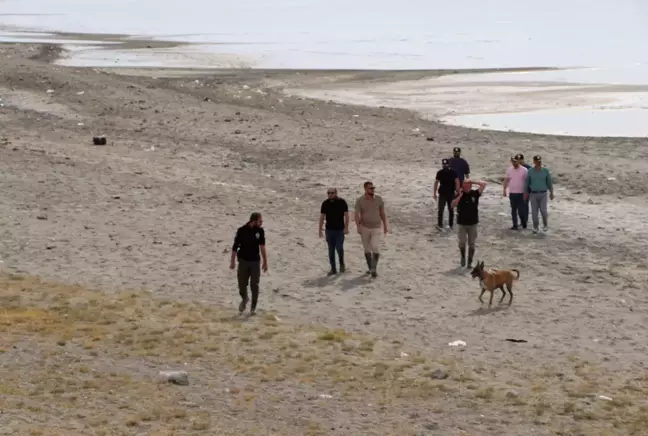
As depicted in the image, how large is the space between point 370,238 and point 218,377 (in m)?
5.83

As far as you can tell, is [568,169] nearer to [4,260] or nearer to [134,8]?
[4,260]

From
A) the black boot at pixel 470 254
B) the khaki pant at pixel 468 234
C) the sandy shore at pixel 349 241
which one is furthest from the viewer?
the black boot at pixel 470 254

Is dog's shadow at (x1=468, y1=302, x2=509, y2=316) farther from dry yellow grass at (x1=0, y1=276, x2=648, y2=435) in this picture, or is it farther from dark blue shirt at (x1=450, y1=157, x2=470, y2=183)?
dark blue shirt at (x1=450, y1=157, x2=470, y2=183)

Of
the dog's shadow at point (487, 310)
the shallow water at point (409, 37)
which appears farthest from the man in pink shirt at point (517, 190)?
the shallow water at point (409, 37)

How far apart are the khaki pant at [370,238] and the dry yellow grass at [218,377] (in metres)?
2.84

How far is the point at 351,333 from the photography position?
649 inches

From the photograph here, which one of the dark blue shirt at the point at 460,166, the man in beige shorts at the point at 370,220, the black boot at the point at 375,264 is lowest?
the black boot at the point at 375,264

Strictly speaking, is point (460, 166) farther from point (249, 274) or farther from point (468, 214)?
point (249, 274)

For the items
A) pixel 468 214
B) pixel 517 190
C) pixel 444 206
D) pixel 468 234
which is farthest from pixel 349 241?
pixel 517 190

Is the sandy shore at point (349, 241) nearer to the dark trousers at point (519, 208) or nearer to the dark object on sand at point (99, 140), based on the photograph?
the dark object on sand at point (99, 140)

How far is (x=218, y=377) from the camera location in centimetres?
1413

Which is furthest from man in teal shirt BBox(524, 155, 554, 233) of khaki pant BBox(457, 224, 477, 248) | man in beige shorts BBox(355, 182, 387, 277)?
man in beige shorts BBox(355, 182, 387, 277)

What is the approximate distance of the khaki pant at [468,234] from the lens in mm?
19891

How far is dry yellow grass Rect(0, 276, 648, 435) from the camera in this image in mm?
12523
